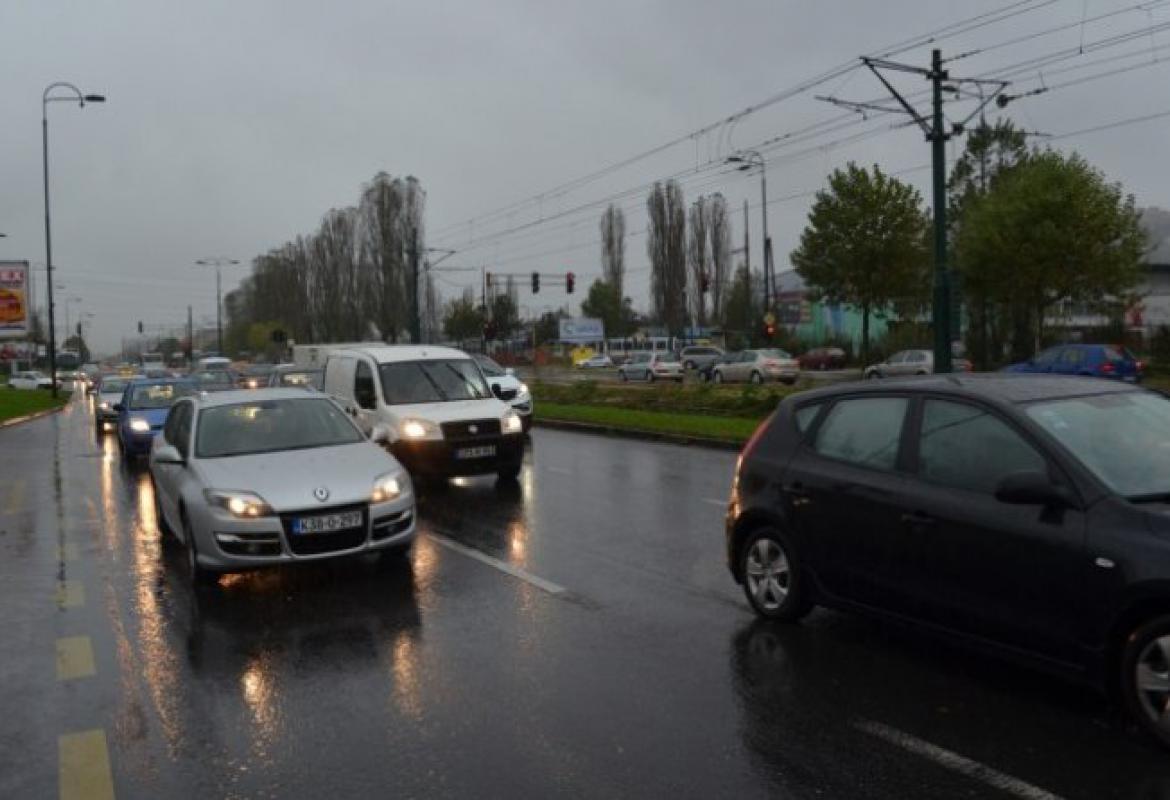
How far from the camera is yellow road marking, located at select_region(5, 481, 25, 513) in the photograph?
1239cm

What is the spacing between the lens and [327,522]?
736cm

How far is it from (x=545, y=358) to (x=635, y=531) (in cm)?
8026

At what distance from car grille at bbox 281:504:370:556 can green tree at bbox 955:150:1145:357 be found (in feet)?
119

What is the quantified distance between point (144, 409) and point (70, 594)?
38.2ft

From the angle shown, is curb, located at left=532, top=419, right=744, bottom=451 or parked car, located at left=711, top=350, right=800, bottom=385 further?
parked car, located at left=711, top=350, right=800, bottom=385

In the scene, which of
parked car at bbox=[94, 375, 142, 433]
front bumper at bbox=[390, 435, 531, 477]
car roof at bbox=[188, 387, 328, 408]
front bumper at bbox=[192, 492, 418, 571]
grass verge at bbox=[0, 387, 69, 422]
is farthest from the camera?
grass verge at bbox=[0, 387, 69, 422]

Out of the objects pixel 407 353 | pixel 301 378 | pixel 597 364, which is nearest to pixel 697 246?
pixel 597 364

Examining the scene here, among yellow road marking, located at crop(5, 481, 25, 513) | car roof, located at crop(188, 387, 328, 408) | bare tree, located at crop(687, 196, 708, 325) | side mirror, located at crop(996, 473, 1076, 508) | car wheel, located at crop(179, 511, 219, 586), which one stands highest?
bare tree, located at crop(687, 196, 708, 325)

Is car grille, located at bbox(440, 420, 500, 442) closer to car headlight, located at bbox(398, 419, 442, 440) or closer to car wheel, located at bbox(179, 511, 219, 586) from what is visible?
car headlight, located at bbox(398, 419, 442, 440)

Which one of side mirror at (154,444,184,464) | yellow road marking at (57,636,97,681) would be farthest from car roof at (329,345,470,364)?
yellow road marking at (57,636,97,681)

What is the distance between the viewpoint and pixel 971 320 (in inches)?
1843

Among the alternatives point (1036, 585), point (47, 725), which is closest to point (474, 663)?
point (47, 725)

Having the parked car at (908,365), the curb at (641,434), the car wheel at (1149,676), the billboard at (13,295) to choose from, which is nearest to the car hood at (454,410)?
the curb at (641,434)

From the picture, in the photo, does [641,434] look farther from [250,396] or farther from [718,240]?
[718,240]
